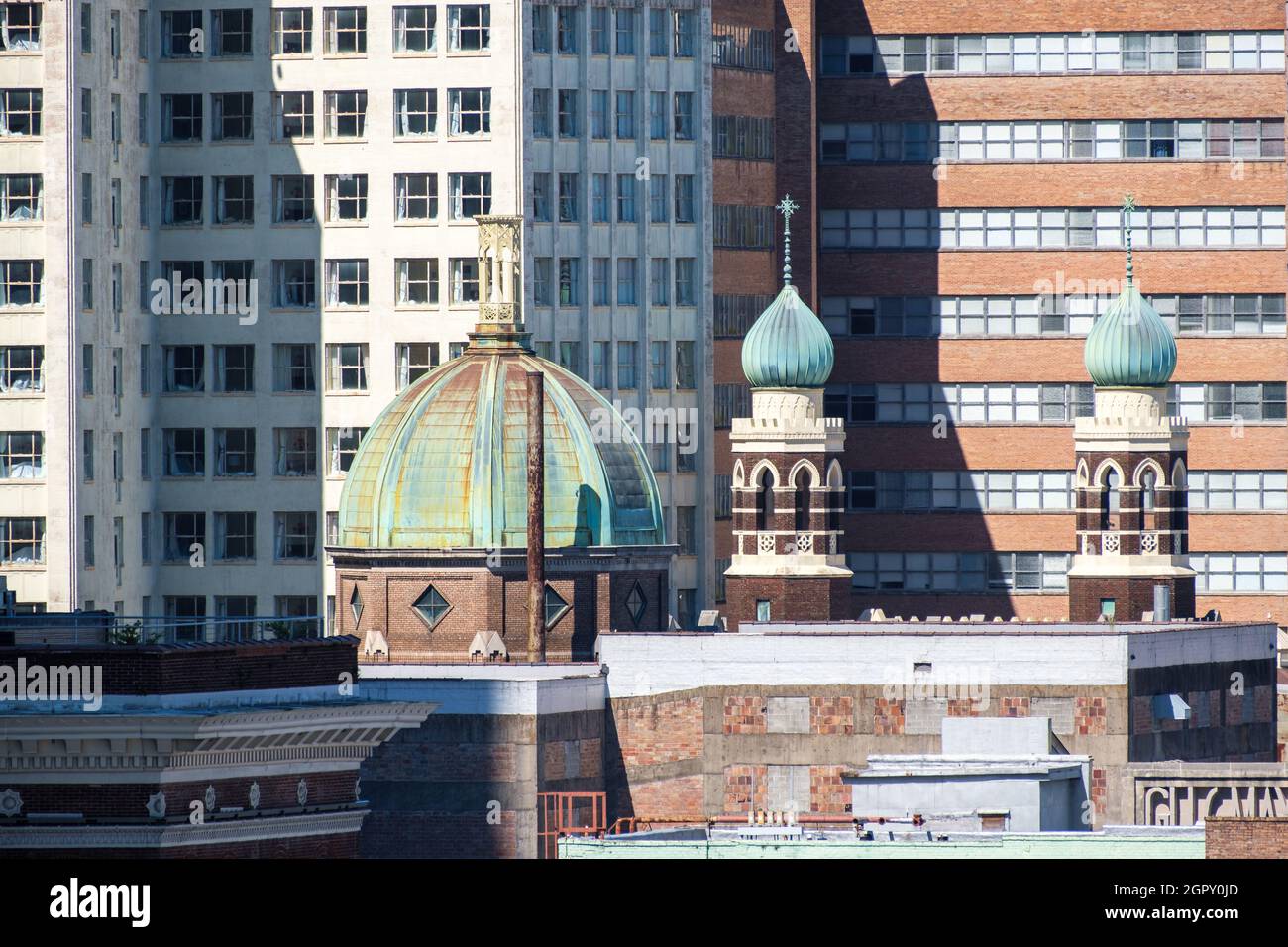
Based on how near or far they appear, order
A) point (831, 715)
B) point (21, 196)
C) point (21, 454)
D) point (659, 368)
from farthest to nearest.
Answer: point (659, 368)
point (21, 454)
point (21, 196)
point (831, 715)

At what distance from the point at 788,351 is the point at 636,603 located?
54.7ft

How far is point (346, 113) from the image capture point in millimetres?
134875

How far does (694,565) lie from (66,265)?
94.8ft

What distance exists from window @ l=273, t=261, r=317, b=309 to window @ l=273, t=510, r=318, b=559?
8145 mm

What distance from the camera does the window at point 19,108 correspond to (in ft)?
409

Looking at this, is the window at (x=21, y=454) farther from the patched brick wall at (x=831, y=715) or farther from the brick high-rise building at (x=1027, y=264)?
the brick high-rise building at (x=1027, y=264)

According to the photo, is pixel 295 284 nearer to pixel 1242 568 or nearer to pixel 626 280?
pixel 626 280

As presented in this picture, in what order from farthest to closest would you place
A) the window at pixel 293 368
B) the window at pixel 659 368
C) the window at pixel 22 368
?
the window at pixel 659 368 → the window at pixel 293 368 → the window at pixel 22 368

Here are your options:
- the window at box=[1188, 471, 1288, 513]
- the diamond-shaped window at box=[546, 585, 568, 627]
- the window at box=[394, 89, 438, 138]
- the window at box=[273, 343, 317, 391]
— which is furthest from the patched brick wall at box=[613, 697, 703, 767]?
the window at box=[1188, 471, 1288, 513]

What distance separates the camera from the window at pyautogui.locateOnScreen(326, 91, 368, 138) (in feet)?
442

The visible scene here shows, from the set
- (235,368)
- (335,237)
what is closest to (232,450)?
(235,368)

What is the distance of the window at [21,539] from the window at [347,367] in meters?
15.5

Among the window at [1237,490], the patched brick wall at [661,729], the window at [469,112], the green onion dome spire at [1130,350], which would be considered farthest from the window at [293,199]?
the window at [1237,490]
